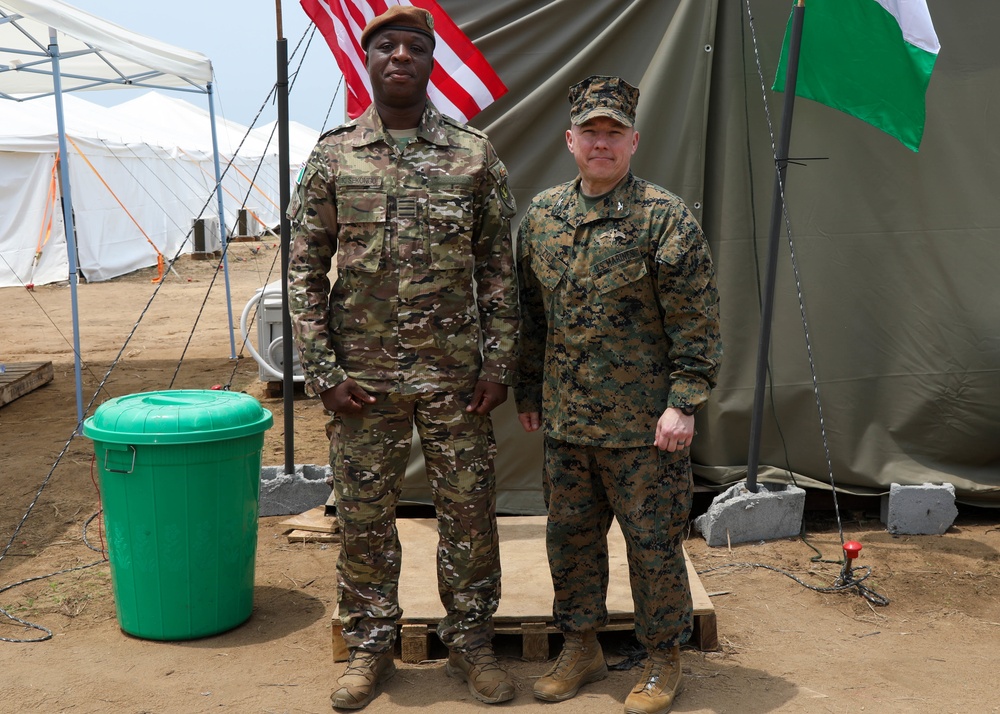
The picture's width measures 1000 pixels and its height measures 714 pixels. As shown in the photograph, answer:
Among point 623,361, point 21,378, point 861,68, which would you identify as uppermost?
point 861,68

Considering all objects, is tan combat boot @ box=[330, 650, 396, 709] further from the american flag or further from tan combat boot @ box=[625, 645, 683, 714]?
the american flag

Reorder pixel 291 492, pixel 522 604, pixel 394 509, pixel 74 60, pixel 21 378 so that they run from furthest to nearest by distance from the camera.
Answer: pixel 74 60
pixel 21 378
pixel 291 492
pixel 522 604
pixel 394 509

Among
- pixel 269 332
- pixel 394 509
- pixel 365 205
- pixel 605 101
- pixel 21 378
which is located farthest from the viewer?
pixel 21 378

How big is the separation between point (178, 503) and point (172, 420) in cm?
30

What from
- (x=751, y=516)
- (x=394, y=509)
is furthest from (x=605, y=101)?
(x=751, y=516)

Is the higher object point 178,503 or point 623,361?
point 623,361

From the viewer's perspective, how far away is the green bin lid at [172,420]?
3.39m

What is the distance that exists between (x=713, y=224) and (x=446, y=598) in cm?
250

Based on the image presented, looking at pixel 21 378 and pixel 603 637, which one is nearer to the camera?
pixel 603 637

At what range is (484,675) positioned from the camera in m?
3.16

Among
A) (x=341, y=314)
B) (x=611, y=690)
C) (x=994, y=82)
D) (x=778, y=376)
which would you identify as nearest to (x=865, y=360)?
(x=778, y=376)

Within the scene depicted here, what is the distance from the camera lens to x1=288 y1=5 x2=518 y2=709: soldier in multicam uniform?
2.99 metres

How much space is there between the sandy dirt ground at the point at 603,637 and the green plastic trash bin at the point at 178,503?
16 cm

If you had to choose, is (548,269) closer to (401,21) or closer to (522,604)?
(401,21)
